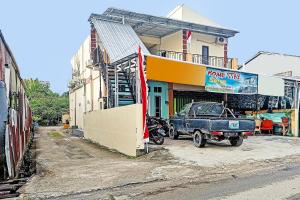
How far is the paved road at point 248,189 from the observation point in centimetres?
591

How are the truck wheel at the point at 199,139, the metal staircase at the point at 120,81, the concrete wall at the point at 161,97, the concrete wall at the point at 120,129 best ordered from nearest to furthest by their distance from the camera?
the concrete wall at the point at 120,129
the truck wheel at the point at 199,139
the metal staircase at the point at 120,81
the concrete wall at the point at 161,97

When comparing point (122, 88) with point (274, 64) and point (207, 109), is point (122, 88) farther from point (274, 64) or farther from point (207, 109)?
point (274, 64)

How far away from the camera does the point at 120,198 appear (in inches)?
237

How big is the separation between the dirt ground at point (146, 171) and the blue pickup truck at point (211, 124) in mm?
614

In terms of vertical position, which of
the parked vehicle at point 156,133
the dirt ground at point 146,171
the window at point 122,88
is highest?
the window at point 122,88

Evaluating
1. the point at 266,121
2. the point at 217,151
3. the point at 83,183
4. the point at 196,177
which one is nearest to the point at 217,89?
the point at 266,121

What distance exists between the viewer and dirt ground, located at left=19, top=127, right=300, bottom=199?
21.5 ft

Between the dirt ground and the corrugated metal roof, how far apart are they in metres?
7.92

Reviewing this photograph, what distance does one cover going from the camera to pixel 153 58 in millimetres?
15797

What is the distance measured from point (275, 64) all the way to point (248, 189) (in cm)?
2988

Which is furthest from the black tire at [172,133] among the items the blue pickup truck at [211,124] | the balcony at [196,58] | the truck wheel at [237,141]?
the balcony at [196,58]

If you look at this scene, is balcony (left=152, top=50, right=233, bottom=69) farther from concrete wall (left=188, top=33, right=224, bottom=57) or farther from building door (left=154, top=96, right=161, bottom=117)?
building door (left=154, top=96, right=161, bottom=117)

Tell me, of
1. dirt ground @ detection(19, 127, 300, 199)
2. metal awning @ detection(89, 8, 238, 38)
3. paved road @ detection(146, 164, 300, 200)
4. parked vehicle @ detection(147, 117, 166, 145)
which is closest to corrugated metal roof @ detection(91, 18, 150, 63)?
metal awning @ detection(89, 8, 238, 38)

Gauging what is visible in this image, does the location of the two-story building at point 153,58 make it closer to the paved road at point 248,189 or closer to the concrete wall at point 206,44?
the concrete wall at point 206,44
